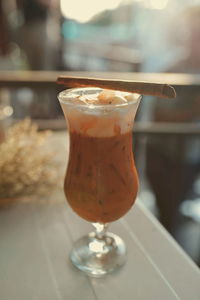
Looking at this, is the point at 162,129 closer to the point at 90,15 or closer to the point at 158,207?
the point at 158,207

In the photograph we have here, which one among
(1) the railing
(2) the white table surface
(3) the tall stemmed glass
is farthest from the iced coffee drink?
(1) the railing

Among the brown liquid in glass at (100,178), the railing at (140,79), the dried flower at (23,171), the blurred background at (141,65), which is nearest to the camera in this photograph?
the brown liquid in glass at (100,178)

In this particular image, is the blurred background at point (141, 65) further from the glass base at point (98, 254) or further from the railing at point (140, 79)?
the glass base at point (98, 254)

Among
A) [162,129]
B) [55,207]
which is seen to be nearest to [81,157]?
[55,207]

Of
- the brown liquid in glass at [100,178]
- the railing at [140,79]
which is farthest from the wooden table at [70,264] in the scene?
the railing at [140,79]

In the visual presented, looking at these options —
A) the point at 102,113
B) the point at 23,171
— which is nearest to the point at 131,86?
the point at 102,113

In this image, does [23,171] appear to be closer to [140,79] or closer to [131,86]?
[131,86]
